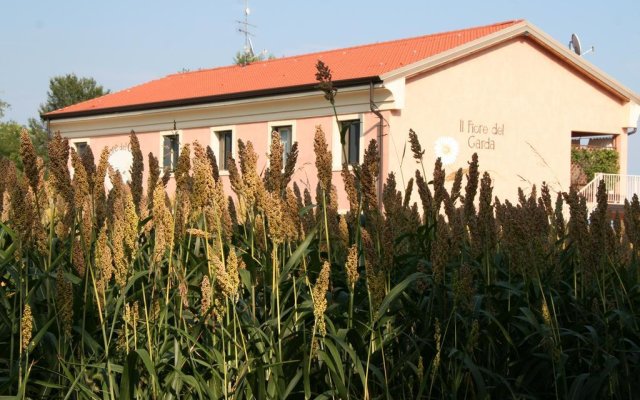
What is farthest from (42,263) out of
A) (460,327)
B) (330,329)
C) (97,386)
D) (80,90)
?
(80,90)

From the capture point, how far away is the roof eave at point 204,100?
2484 centimetres

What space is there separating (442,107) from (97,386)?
24.0 m

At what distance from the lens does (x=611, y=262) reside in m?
3.51

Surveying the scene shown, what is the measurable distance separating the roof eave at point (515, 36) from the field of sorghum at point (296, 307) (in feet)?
68.3

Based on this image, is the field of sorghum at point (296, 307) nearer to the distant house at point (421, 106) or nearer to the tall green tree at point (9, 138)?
the distant house at point (421, 106)

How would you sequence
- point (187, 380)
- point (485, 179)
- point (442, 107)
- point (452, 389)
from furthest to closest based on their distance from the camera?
1. point (442, 107)
2. point (485, 179)
3. point (452, 389)
4. point (187, 380)

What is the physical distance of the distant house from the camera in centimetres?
2548

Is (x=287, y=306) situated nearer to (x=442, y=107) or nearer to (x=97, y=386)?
(x=97, y=386)

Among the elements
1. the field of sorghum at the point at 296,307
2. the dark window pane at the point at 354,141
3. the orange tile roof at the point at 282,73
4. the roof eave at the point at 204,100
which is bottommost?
the field of sorghum at the point at 296,307

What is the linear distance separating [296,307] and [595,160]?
3033 cm

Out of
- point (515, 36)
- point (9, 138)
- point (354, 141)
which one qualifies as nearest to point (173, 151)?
point (354, 141)

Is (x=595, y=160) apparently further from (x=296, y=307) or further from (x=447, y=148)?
(x=296, y=307)

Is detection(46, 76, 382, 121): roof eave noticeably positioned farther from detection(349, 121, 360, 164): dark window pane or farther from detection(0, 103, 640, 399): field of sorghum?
detection(0, 103, 640, 399): field of sorghum

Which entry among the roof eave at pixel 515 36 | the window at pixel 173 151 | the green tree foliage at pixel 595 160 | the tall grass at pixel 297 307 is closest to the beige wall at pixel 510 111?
the roof eave at pixel 515 36
